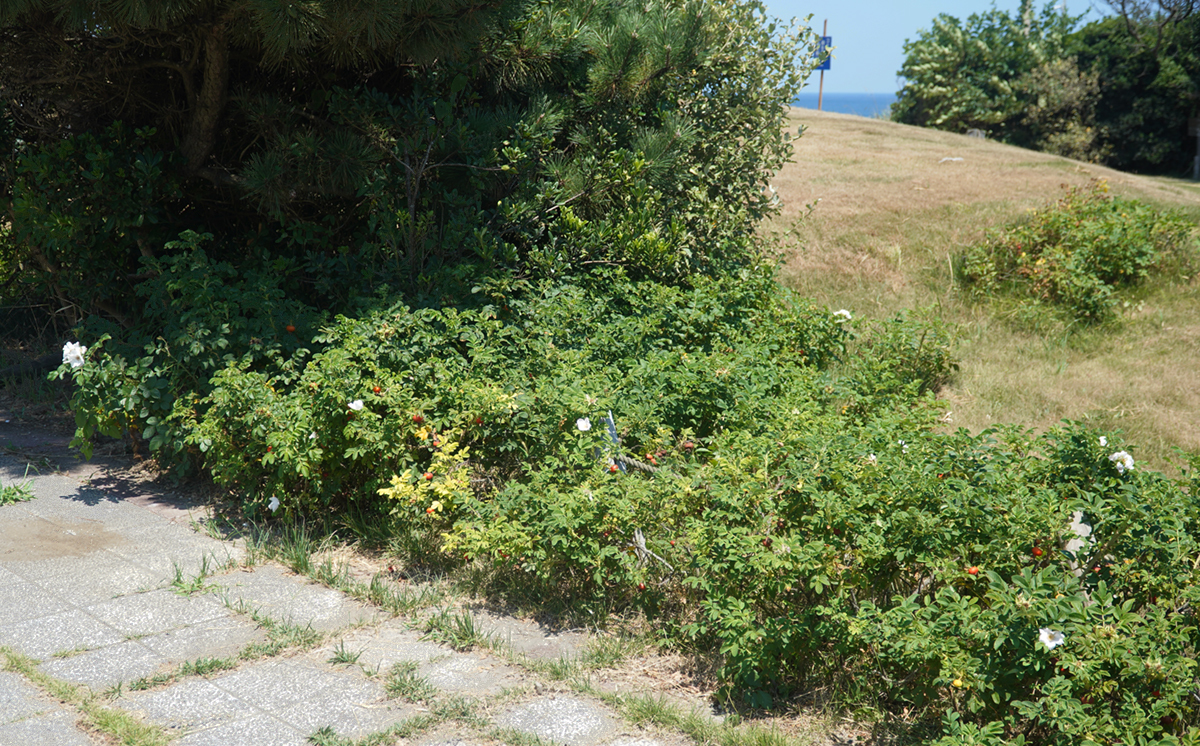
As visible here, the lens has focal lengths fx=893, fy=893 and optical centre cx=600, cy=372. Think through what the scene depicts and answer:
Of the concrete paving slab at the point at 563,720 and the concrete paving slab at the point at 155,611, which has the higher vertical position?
the concrete paving slab at the point at 563,720

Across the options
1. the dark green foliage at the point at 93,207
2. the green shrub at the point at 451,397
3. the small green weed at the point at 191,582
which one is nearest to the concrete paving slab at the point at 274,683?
the small green weed at the point at 191,582

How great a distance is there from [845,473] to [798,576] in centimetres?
44

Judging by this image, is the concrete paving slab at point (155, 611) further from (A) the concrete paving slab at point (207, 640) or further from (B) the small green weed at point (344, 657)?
(B) the small green weed at point (344, 657)

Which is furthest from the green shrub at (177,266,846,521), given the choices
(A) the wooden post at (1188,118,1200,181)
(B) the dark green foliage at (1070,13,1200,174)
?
(B) the dark green foliage at (1070,13,1200,174)

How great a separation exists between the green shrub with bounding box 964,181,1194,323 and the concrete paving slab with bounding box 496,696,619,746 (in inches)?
237

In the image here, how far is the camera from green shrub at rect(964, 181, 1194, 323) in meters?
7.20

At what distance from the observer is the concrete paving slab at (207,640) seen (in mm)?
2977

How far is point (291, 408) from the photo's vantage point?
12.8ft

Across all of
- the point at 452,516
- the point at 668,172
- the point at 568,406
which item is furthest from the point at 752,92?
the point at 452,516

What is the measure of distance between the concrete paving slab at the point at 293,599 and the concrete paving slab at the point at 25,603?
0.55m

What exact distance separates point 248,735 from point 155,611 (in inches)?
38.9

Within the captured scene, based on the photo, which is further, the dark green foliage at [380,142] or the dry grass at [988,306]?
the dry grass at [988,306]

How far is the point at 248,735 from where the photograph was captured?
8.29 feet

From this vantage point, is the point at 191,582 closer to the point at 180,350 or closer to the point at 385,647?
the point at 385,647
